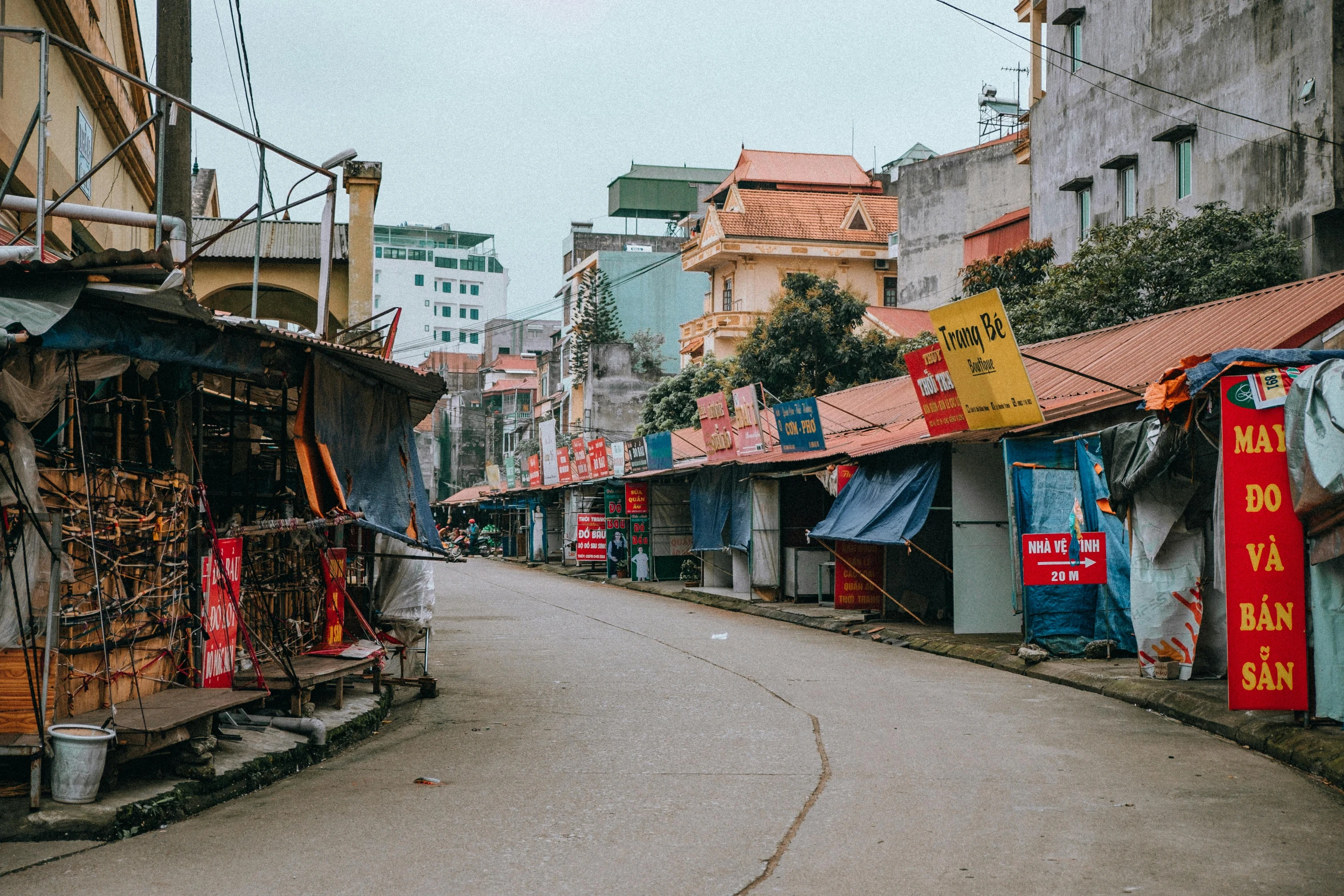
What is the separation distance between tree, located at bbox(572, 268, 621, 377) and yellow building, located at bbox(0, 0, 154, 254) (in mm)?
39418

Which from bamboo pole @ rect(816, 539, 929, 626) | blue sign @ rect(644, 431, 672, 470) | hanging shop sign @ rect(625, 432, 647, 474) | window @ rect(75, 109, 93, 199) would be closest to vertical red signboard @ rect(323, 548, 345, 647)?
window @ rect(75, 109, 93, 199)

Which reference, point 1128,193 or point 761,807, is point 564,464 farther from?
point 761,807

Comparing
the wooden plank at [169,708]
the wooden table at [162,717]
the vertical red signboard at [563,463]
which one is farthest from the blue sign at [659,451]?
the wooden table at [162,717]

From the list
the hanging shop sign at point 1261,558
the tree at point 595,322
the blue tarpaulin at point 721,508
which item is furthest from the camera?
the tree at point 595,322

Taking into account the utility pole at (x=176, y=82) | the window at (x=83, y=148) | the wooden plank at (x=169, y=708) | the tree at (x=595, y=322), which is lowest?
the wooden plank at (x=169, y=708)

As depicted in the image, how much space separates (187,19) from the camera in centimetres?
961

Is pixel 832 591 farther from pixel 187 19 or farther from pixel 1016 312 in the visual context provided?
pixel 187 19

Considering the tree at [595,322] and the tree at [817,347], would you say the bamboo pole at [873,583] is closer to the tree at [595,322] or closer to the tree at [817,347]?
the tree at [817,347]

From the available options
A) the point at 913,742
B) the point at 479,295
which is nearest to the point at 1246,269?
the point at 913,742

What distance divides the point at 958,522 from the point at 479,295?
98740 millimetres

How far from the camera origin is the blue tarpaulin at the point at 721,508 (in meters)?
25.2

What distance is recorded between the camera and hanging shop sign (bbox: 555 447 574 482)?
38.8m

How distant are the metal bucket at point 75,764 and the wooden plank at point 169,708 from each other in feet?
0.86

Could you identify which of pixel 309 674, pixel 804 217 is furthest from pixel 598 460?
pixel 309 674
